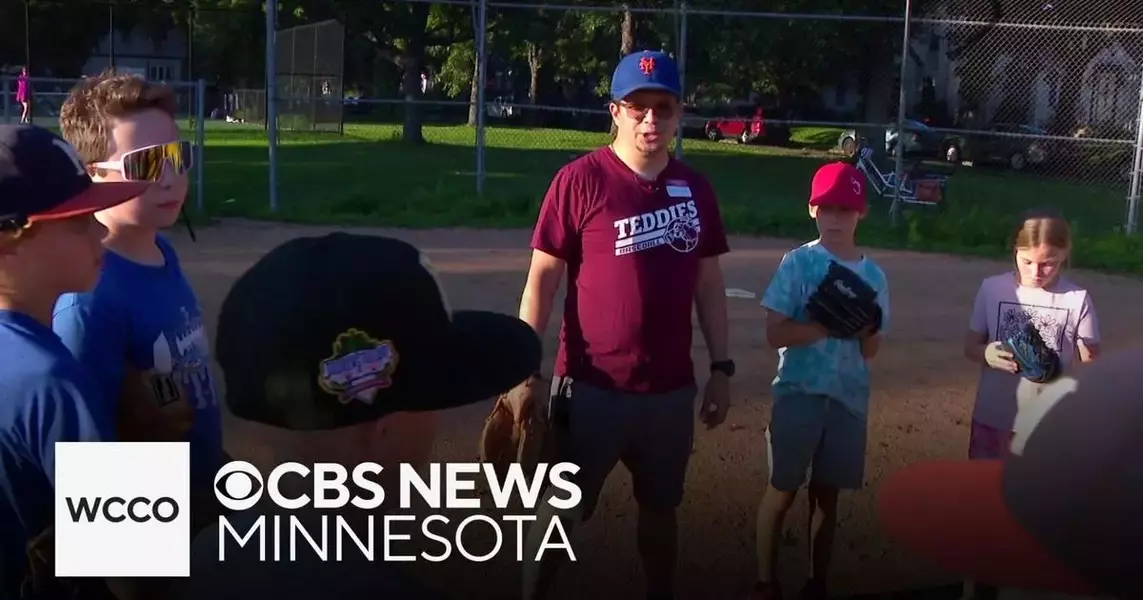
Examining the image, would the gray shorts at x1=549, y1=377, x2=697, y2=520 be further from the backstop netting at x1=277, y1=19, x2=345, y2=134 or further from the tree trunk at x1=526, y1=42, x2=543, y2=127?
the tree trunk at x1=526, y1=42, x2=543, y2=127

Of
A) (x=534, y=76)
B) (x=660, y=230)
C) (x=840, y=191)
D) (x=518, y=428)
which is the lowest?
(x=518, y=428)

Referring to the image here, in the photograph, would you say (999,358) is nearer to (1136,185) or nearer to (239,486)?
(239,486)

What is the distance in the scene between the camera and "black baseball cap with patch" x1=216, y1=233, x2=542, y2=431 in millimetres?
1564

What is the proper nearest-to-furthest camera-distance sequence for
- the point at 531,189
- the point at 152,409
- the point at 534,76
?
the point at 152,409 < the point at 531,189 < the point at 534,76

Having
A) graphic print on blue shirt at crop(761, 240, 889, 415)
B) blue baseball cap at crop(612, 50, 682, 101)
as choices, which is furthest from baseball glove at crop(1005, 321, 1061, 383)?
blue baseball cap at crop(612, 50, 682, 101)

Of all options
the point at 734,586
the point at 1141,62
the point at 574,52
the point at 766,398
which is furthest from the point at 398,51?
the point at 734,586

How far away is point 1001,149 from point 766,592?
19.4 m

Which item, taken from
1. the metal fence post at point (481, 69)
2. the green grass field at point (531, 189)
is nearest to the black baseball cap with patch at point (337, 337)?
the green grass field at point (531, 189)

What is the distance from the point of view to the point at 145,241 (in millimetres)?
2646

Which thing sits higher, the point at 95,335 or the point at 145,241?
the point at 145,241

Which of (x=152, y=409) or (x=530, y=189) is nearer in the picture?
(x=152, y=409)

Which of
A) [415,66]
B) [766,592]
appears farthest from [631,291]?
[415,66]

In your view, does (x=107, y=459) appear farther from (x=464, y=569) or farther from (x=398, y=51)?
(x=398, y=51)

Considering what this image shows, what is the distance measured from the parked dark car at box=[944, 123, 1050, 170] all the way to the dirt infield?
23.5ft
